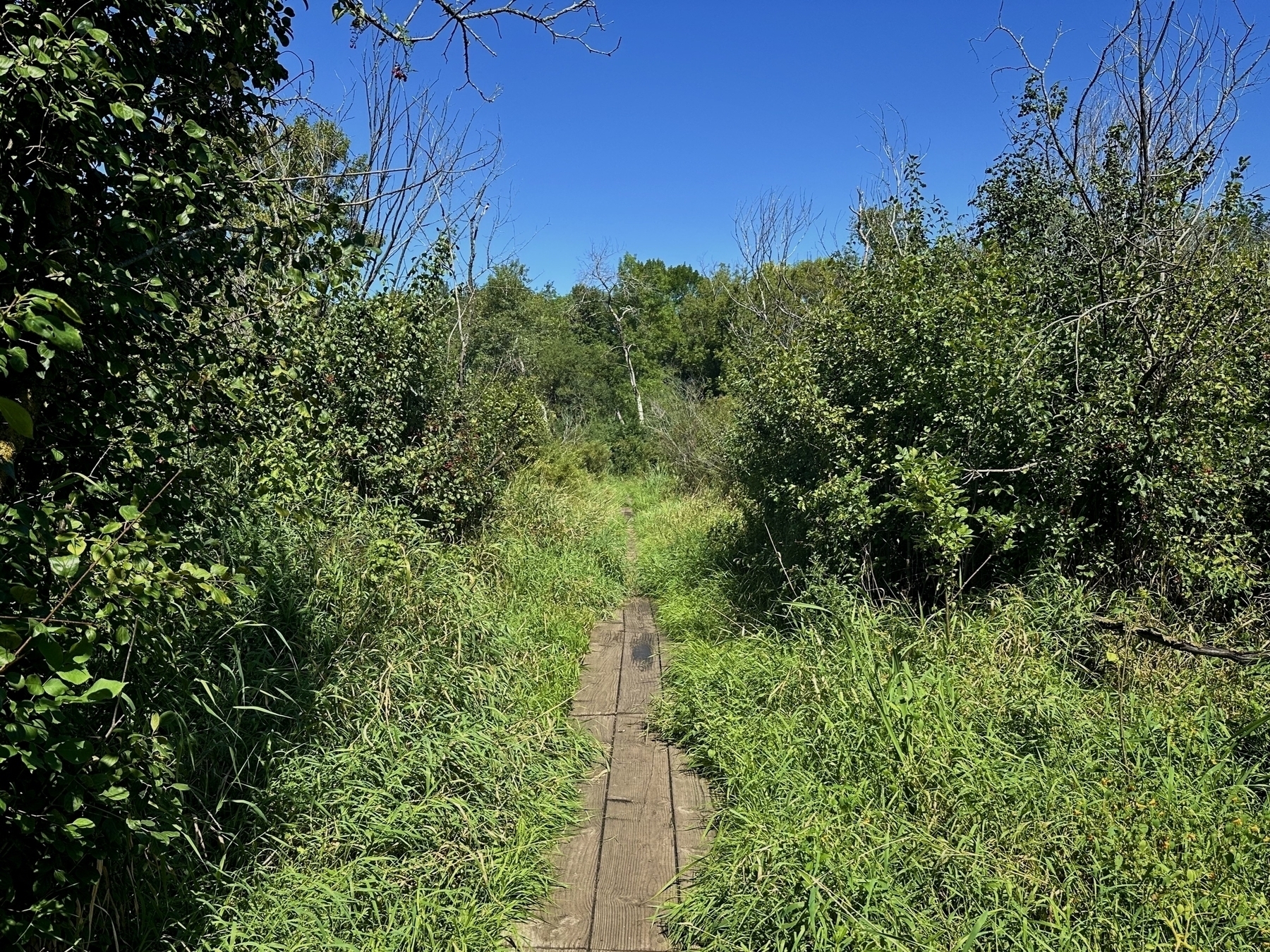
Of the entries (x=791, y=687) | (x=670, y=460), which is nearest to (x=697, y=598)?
(x=791, y=687)

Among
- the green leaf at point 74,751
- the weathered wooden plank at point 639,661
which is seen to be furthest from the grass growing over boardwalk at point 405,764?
the green leaf at point 74,751

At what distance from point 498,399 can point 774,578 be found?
13.6 feet

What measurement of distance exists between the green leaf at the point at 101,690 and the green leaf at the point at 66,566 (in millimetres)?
215

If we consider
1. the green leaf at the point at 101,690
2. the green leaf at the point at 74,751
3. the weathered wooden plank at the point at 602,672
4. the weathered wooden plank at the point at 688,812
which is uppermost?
the green leaf at the point at 101,690

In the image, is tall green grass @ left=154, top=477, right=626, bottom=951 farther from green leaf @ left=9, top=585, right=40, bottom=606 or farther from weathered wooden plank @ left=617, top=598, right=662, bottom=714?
green leaf @ left=9, top=585, right=40, bottom=606

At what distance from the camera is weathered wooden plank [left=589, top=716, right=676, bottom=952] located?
8.68 feet

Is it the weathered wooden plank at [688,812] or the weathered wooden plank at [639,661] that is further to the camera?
the weathered wooden plank at [639,661]

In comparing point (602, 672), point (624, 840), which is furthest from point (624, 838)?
point (602, 672)

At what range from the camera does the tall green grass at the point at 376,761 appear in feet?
8.26

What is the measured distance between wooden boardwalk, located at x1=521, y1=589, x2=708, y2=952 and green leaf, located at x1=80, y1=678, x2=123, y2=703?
1.80 meters

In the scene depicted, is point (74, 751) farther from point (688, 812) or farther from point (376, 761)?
point (688, 812)

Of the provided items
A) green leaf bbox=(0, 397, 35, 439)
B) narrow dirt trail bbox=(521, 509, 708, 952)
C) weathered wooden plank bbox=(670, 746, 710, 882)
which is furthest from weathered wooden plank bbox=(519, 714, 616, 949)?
green leaf bbox=(0, 397, 35, 439)

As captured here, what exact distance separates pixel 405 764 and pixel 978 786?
2.40 metres

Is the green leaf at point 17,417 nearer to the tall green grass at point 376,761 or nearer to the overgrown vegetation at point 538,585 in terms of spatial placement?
the overgrown vegetation at point 538,585
